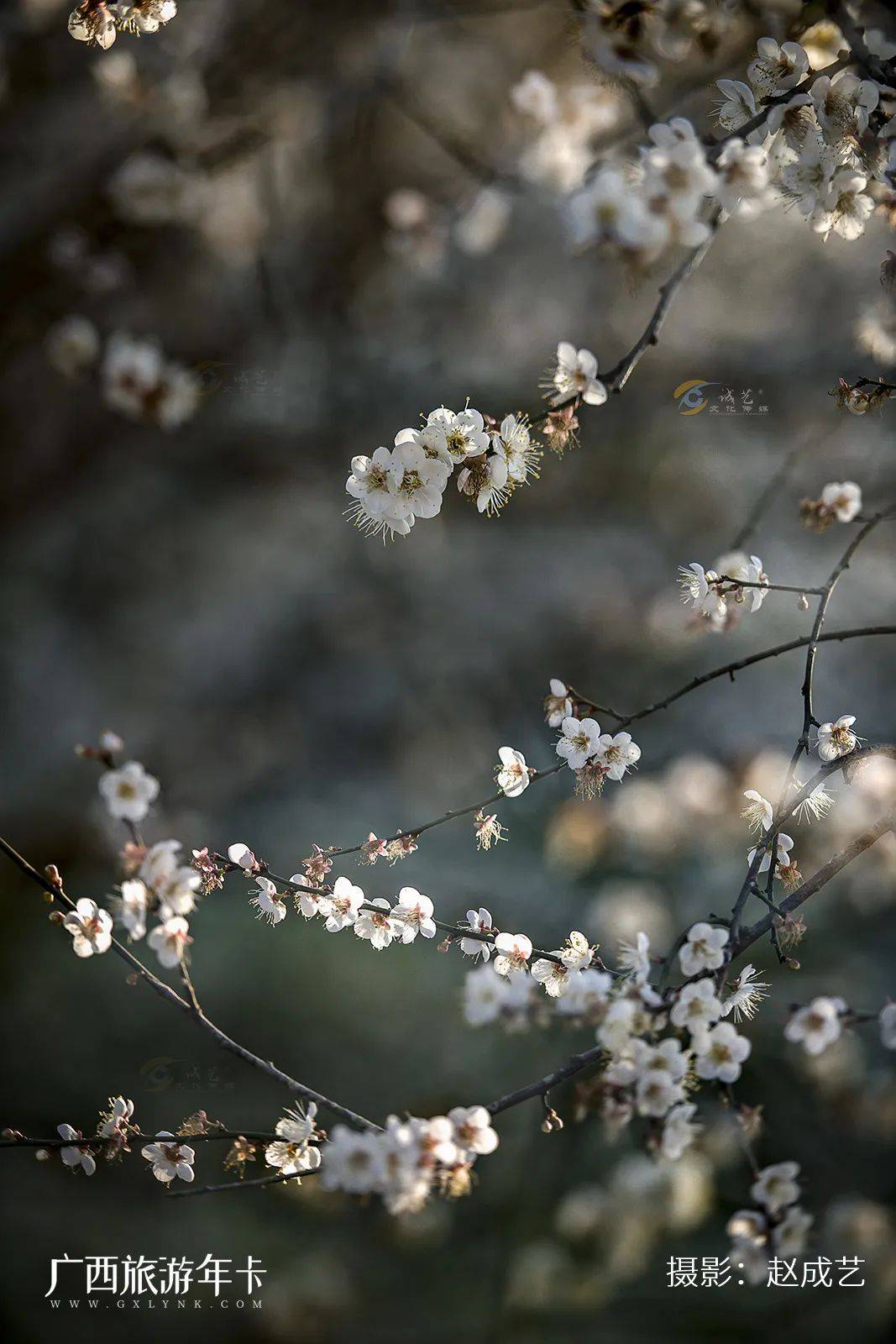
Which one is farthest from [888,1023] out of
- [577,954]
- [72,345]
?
[72,345]

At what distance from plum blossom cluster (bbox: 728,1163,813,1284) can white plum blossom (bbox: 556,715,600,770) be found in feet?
1.23

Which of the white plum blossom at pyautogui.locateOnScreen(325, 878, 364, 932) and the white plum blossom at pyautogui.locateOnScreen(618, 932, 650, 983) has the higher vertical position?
the white plum blossom at pyautogui.locateOnScreen(325, 878, 364, 932)

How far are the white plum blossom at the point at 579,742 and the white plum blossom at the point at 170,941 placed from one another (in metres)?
0.38

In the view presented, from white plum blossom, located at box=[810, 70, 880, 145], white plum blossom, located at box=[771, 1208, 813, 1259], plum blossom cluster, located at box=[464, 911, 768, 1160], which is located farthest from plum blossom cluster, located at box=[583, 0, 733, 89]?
white plum blossom, located at box=[771, 1208, 813, 1259]

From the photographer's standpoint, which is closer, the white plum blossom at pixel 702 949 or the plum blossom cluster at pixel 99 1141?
the white plum blossom at pixel 702 949

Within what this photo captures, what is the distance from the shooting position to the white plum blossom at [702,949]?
2.33 feet

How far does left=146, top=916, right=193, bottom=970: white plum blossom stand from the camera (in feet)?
2.33

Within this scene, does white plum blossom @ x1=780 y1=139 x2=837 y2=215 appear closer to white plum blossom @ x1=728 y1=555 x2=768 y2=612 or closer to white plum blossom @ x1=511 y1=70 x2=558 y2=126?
white plum blossom @ x1=728 y1=555 x2=768 y2=612

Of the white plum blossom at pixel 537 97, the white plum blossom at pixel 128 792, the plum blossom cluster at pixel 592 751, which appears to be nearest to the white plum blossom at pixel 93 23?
the white plum blossom at pixel 128 792

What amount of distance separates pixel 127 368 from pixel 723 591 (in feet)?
4.59

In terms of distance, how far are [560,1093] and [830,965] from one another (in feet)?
2.05

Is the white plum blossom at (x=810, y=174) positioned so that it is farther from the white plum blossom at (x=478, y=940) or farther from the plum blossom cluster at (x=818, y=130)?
the white plum blossom at (x=478, y=940)

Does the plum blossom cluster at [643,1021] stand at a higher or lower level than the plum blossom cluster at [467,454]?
lower

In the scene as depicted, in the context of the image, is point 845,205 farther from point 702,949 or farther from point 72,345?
point 72,345
